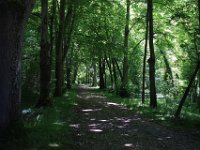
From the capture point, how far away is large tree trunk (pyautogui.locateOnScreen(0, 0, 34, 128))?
806cm

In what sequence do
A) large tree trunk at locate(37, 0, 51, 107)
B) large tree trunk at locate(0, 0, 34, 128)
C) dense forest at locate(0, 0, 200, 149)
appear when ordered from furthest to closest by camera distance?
large tree trunk at locate(37, 0, 51, 107)
dense forest at locate(0, 0, 200, 149)
large tree trunk at locate(0, 0, 34, 128)

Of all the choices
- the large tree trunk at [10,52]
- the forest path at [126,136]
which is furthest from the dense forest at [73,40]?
the forest path at [126,136]

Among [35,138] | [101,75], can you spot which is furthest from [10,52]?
Result: [101,75]

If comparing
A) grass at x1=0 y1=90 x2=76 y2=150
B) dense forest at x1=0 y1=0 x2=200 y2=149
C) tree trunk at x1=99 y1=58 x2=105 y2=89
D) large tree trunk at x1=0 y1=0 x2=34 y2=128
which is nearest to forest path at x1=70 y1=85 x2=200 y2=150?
grass at x1=0 y1=90 x2=76 y2=150

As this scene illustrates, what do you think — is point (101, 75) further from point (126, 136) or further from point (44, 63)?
point (126, 136)

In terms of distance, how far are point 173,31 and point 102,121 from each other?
17953mm

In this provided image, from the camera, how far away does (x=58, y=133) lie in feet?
32.1

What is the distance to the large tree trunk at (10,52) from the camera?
317 inches

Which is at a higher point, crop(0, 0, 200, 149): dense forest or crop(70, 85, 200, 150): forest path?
crop(0, 0, 200, 149): dense forest

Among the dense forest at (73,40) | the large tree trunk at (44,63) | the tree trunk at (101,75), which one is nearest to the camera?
the dense forest at (73,40)

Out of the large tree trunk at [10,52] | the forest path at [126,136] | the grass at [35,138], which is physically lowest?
the forest path at [126,136]

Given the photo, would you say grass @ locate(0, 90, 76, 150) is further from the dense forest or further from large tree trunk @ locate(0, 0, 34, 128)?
large tree trunk @ locate(0, 0, 34, 128)

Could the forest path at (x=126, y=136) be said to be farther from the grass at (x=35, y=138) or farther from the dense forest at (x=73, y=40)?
the dense forest at (x=73, y=40)

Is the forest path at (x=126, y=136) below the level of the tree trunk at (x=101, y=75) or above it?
below
